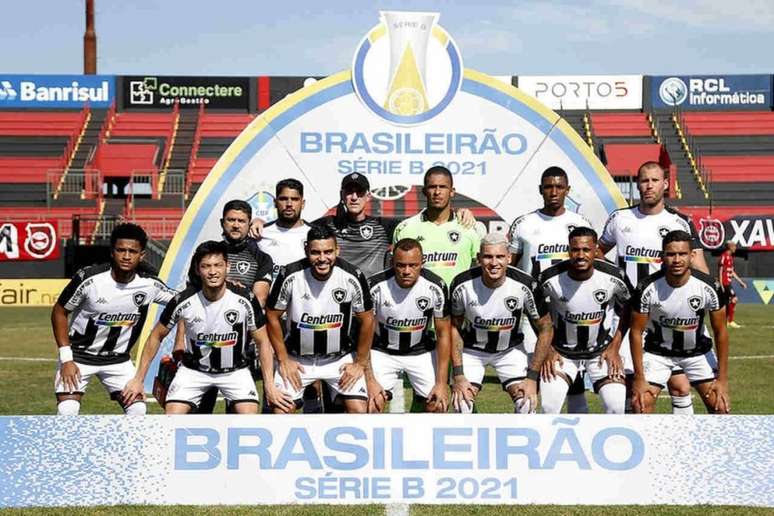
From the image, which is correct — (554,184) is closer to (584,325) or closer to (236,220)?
(584,325)

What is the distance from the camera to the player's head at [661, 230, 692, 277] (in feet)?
22.4

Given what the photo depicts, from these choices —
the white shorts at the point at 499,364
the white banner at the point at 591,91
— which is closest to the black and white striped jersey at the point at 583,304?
the white shorts at the point at 499,364

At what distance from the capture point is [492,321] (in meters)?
7.25

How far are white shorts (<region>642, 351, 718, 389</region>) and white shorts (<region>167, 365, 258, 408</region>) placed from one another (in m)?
3.05

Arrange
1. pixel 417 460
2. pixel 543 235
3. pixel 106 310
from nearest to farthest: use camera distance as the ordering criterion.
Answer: pixel 417 460
pixel 106 310
pixel 543 235

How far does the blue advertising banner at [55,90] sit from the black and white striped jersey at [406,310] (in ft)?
108

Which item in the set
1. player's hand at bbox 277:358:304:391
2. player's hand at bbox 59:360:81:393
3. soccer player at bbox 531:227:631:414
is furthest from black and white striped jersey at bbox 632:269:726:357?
player's hand at bbox 59:360:81:393

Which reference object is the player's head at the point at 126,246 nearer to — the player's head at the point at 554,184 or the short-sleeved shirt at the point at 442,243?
the short-sleeved shirt at the point at 442,243

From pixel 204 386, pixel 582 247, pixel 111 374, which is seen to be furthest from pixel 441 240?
pixel 111 374

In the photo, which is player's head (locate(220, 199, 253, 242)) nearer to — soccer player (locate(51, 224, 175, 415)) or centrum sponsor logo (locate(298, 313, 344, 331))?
soccer player (locate(51, 224, 175, 415))

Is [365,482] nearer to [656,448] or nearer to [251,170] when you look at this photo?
[656,448]

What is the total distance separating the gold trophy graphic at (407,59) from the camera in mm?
10992

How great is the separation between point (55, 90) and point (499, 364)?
34686 millimetres

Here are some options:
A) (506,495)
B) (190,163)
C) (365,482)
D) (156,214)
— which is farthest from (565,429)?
(190,163)
